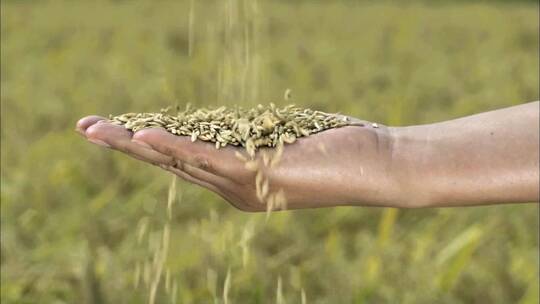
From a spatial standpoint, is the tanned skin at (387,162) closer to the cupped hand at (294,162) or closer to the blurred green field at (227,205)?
the cupped hand at (294,162)

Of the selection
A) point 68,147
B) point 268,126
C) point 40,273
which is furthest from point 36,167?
point 268,126

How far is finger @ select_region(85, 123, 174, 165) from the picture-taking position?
5.12 ft

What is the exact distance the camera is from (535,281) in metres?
2.20

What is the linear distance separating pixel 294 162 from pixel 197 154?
0.14 metres

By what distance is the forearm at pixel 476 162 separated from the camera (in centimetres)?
152

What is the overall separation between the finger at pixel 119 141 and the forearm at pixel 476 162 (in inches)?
13.6

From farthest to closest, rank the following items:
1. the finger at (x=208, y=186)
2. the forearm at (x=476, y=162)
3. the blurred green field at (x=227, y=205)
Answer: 1. the blurred green field at (x=227, y=205)
2. the finger at (x=208, y=186)
3. the forearm at (x=476, y=162)

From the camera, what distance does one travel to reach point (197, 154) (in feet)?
5.14

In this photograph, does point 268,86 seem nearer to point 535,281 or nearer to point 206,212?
point 206,212

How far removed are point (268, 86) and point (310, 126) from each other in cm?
217

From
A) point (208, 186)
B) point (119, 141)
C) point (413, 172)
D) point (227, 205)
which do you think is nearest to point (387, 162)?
point (413, 172)

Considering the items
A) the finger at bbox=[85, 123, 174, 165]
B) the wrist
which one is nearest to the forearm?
the wrist

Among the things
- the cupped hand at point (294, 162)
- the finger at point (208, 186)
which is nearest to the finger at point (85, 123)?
the cupped hand at point (294, 162)

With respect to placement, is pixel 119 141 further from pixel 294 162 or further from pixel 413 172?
pixel 413 172
